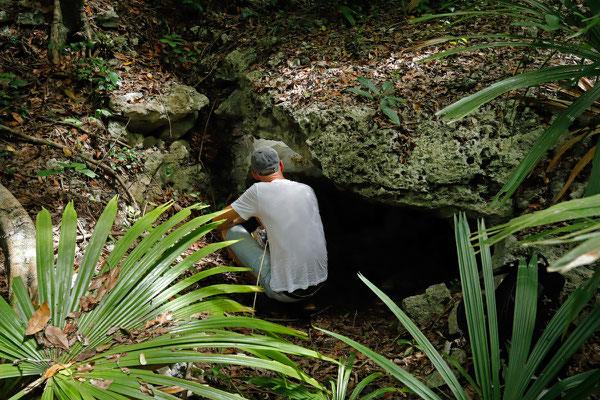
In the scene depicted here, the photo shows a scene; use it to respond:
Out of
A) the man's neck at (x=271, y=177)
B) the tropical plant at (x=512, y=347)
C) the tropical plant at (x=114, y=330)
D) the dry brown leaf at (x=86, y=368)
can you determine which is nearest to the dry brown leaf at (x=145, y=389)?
the tropical plant at (x=114, y=330)

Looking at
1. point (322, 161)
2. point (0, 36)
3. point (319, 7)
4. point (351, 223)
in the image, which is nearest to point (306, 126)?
point (322, 161)

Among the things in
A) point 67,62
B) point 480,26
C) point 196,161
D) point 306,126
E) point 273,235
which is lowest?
point 273,235

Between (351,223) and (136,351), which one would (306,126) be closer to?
(351,223)

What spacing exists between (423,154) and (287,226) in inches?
48.0

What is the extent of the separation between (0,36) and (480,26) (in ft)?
15.5

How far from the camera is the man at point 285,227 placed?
3.29 m

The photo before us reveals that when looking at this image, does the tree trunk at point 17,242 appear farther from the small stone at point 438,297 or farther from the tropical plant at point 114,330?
the small stone at point 438,297

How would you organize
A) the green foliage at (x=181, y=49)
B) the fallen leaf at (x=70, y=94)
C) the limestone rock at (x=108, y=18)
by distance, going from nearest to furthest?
the fallen leaf at (x=70, y=94), the limestone rock at (x=108, y=18), the green foliage at (x=181, y=49)

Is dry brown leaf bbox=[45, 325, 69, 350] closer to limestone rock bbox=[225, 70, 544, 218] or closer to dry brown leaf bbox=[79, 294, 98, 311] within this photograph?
dry brown leaf bbox=[79, 294, 98, 311]

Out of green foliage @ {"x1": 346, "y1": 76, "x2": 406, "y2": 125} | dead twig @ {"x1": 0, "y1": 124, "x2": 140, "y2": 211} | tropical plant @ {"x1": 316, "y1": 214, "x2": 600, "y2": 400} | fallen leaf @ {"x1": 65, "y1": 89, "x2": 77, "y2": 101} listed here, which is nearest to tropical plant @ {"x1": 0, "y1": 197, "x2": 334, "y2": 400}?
tropical plant @ {"x1": 316, "y1": 214, "x2": 600, "y2": 400}

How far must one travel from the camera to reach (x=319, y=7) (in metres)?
5.04

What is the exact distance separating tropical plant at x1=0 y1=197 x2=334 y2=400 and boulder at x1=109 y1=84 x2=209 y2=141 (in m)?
2.45

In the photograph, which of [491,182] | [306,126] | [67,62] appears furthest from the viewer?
[67,62]

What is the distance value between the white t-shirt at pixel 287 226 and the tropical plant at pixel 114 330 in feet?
4.57
